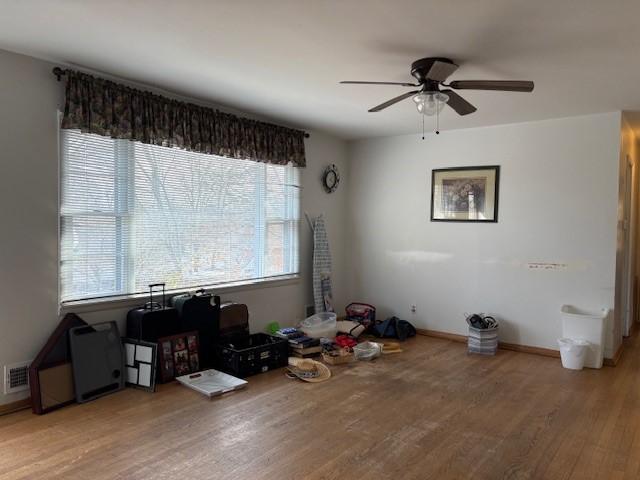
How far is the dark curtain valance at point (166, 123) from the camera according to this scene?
346 centimetres

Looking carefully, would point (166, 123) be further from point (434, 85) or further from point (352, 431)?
point (352, 431)

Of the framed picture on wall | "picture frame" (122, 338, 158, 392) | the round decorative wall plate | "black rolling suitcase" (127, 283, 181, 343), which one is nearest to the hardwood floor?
"picture frame" (122, 338, 158, 392)

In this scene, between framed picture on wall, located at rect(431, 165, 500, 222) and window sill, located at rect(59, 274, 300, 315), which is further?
framed picture on wall, located at rect(431, 165, 500, 222)

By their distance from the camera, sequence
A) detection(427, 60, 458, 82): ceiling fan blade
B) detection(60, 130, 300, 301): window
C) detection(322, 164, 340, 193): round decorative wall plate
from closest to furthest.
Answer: detection(427, 60, 458, 82): ceiling fan blade → detection(60, 130, 300, 301): window → detection(322, 164, 340, 193): round decorative wall plate

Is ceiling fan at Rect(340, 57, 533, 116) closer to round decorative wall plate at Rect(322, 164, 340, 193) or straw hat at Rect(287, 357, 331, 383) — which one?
straw hat at Rect(287, 357, 331, 383)

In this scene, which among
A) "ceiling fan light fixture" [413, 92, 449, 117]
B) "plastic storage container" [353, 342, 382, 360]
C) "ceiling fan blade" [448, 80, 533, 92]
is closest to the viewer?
"ceiling fan blade" [448, 80, 533, 92]

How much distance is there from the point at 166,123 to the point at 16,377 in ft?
7.37

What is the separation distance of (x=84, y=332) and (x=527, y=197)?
14.5ft

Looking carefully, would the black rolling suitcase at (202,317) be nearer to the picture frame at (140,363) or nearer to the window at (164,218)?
the window at (164,218)

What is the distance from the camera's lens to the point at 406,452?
2705 mm

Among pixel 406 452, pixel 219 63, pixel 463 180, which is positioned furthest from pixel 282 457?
pixel 463 180

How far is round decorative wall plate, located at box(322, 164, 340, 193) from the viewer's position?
5922mm

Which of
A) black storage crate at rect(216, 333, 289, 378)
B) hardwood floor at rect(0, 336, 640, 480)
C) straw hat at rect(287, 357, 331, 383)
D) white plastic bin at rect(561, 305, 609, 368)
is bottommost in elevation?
hardwood floor at rect(0, 336, 640, 480)

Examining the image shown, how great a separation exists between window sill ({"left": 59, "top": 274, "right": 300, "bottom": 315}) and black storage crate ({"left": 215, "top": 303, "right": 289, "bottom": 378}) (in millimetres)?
218
